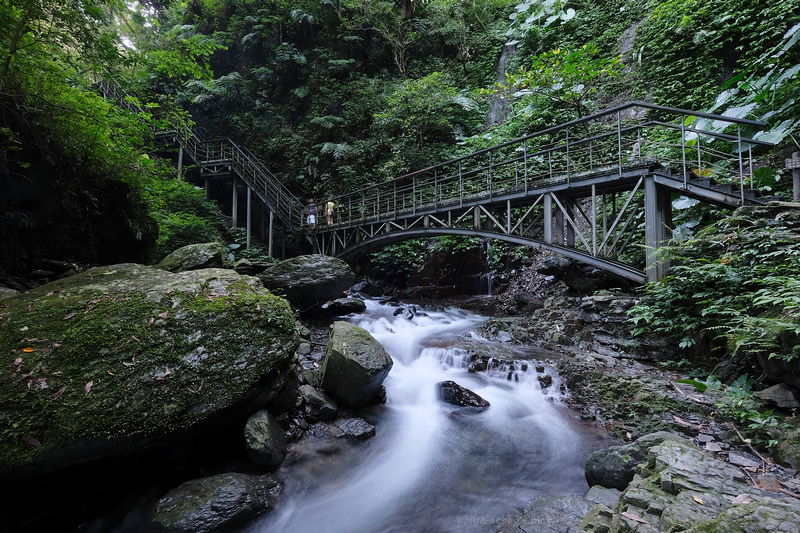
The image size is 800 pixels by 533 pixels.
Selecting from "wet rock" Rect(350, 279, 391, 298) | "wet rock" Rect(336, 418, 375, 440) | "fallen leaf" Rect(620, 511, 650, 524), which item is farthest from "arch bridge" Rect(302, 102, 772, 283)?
"wet rock" Rect(336, 418, 375, 440)

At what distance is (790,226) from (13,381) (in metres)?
9.35

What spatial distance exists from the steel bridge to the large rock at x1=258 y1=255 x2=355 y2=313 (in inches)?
140

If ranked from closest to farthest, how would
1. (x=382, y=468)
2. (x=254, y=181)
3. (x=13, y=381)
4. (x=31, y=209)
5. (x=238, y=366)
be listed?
(x=13, y=381)
(x=238, y=366)
(x=382, y=468)
(x=31, y=209)
(x=254, y=181)

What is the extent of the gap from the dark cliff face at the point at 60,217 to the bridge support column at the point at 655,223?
33.1ft

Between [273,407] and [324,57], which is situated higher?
[324,57]

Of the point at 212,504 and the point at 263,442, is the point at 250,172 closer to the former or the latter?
the point at 263,442

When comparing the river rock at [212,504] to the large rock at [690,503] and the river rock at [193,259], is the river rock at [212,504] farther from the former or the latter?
the river rock at [193,259]

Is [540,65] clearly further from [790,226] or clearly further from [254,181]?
[254,181]

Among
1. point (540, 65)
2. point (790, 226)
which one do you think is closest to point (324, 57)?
point (540, 65)

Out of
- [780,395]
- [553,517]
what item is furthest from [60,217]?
[780,395]

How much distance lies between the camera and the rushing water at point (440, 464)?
137 inches

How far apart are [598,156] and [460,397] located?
9.25 metres

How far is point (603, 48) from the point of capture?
14305 mm

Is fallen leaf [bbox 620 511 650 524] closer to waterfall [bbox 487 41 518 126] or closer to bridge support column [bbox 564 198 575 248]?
bridge support column [bbox 564 198 575 248]
